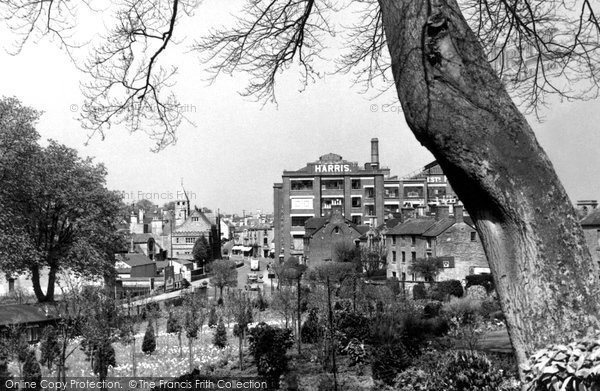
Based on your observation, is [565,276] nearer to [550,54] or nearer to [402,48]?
[402,48]

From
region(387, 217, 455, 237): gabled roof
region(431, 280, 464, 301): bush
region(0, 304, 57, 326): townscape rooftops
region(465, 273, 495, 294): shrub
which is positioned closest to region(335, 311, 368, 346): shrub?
region(0, 304, 57, 326): townscape rooftops

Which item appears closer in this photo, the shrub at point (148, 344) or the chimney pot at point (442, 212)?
the shrub at point (148, 344)

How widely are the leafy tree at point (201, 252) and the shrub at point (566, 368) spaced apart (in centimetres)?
7100

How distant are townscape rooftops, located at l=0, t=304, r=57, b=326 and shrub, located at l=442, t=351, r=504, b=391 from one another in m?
17.1

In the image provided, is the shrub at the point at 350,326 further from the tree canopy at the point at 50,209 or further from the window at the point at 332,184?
the window at the point at 332,184

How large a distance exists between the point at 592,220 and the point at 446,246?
27.7 feet

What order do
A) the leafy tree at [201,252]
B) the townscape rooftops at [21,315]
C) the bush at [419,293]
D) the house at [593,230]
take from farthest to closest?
the leafy tree at [201,252] < the bush at [419,293] < the house at [593,230] < the townscape rooftops at [21,315]

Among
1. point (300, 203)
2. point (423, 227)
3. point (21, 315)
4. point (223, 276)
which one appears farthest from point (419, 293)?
point (300, 203)

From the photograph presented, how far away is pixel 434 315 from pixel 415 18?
22625 millimetres

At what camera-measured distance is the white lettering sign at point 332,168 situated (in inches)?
2468

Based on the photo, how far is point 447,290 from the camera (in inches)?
1305

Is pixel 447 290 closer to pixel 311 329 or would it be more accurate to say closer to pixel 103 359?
pixel 311 329

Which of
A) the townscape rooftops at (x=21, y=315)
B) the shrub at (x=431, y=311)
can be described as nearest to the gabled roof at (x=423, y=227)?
the shrub at (x=431, y=311)

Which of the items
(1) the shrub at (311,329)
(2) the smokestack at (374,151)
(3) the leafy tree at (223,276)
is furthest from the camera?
(2) the smokestack at (374,151)
